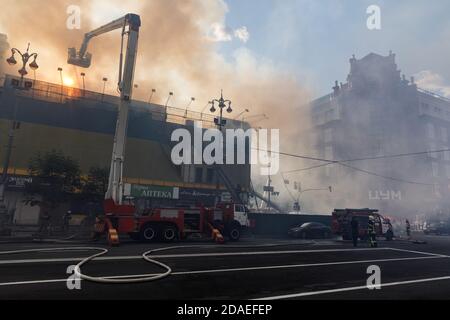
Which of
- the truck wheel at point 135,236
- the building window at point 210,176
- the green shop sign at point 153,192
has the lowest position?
the truck wheel at point 135,236

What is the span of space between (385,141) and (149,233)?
165 feet

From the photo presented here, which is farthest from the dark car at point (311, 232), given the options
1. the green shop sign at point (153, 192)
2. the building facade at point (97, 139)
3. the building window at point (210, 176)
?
the building window at point (210, 176)

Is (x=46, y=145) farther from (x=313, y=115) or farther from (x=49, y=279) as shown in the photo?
(x=313, y=115)

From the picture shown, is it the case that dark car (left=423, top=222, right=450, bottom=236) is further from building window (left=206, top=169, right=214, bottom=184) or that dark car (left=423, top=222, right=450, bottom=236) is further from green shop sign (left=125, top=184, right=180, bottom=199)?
green shop sign (left=125, top=184, right=180, bottom=199)

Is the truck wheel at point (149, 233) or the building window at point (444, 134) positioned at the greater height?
the building window at point (444, 134)

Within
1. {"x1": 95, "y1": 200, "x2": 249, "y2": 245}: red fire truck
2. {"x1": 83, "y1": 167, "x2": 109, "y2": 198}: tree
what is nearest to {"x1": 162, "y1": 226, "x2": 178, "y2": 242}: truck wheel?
{"x1": 95, "y1": 200, "x2": 249, "y2": 245}: red fire truck

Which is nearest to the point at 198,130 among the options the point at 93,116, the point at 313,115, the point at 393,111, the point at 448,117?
the point at 93,116

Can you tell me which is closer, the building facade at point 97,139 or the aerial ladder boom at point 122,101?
the aerial ladder boom at point 122,101

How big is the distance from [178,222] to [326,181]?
2059 inches

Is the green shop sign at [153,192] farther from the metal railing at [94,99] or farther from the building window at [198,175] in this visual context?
the metal railing at [94,99]

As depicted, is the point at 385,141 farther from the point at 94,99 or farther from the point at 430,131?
the point at 94,99

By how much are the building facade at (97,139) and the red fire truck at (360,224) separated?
967 cm

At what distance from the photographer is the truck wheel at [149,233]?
1570 centimetres
